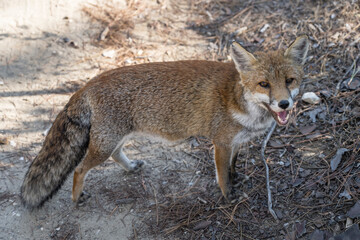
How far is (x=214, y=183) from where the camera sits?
5230mm

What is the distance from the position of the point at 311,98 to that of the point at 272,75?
2109 millimetres

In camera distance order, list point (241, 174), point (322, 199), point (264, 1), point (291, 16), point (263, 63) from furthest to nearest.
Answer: point (264, 1) < point (291, 16) < point (241, 174) < point (322, 199) < point (263, 63)

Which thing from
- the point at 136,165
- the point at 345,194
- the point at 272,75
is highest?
the point at 272,75

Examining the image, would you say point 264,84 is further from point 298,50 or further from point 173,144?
point 173,144

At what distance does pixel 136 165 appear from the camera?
557 cm

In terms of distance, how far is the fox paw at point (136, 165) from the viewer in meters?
5.53

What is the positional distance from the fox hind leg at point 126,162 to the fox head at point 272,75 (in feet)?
7.37

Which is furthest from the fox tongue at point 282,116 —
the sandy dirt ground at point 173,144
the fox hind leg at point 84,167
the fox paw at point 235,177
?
the fox hind leg at point 84,167

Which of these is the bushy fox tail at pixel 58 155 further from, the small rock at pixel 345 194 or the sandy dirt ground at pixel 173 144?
the small rock at pixel 345 194

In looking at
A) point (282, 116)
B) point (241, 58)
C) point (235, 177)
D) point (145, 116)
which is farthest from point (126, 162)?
point (282, 116)

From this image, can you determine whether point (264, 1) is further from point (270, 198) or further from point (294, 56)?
point (270, 198)

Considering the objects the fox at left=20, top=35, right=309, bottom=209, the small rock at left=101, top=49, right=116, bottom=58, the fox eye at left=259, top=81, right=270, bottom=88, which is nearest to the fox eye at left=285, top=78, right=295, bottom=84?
the fox eye at left=259, top=81, right=270, bottom=88

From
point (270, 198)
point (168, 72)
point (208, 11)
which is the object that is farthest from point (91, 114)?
point (208, 11)

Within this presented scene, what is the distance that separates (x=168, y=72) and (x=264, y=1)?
4481 mm
